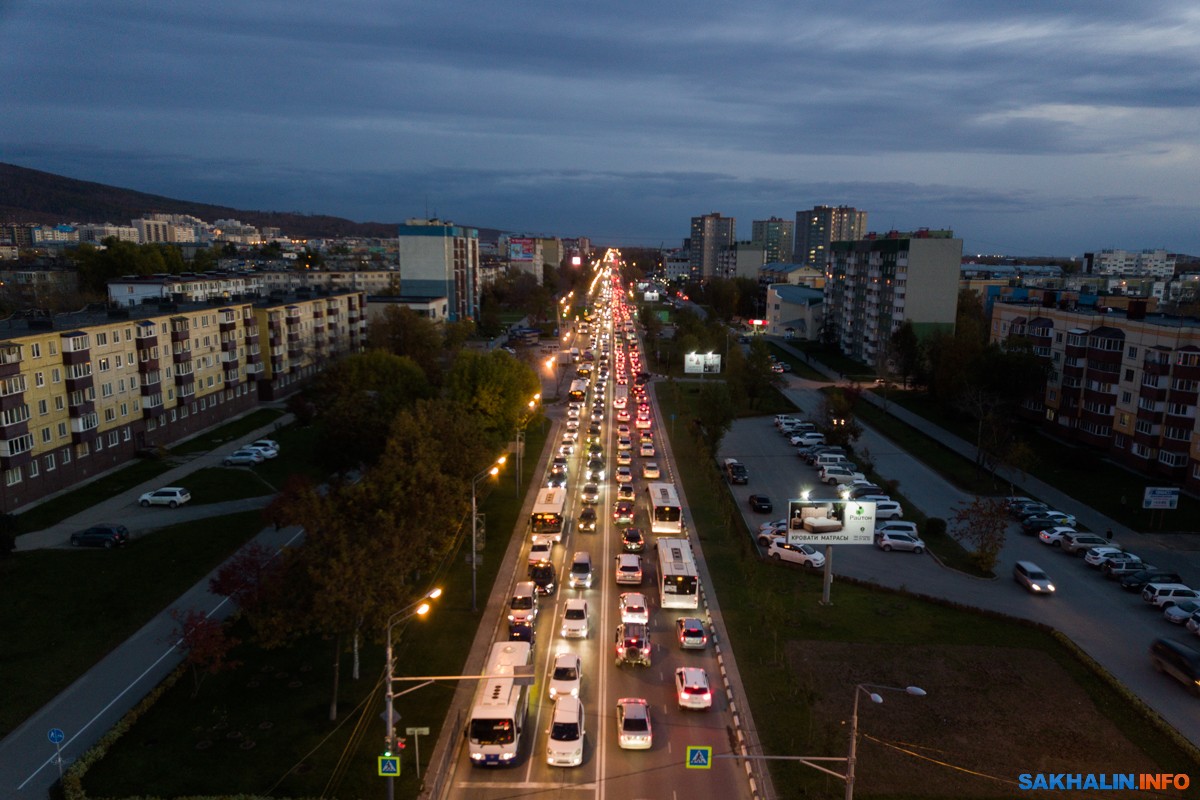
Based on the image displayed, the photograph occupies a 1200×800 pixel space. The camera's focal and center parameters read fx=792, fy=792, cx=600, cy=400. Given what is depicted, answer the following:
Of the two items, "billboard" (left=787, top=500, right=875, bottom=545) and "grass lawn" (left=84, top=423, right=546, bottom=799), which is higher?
"billboard" (left=787, top=500, right=875, bottom=545)

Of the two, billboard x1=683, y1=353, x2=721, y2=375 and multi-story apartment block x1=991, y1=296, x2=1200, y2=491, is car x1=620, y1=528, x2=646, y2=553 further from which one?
billboard x1=683, y1=353, x2=721, y2=375

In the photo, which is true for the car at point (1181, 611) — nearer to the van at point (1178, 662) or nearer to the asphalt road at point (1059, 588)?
the asphalt road at point (1059, 588)

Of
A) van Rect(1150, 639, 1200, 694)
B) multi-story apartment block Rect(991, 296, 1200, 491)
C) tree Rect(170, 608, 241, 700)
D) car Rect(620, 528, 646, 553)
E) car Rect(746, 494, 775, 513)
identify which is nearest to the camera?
tree Rect(170, 608, 241, 700)

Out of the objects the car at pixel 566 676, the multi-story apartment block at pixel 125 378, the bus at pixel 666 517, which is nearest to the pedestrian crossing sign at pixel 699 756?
the car at pixel 566 676

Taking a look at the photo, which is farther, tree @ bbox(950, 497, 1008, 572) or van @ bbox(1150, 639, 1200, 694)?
tree @ bbox(950, 497, 1008, 572)

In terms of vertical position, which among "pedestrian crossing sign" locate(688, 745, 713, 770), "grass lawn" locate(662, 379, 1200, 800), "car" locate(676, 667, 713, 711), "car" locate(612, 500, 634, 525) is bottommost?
"grass lawn" locate(662, 379, 1200, 800)

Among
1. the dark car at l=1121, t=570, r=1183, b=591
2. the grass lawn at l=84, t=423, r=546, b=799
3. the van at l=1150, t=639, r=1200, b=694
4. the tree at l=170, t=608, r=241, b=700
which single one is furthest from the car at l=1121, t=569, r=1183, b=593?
the tree at l=170, t=608, r=241, b=700

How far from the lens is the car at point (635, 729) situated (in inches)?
826

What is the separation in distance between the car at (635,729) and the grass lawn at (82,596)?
55.7 ft

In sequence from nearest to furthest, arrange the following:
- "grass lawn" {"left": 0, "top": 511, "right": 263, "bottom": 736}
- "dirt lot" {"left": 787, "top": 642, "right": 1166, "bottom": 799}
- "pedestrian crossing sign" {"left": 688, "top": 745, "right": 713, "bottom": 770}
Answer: "pedestrian crossing sign" {"left": 688, "top": 745, "right": 713, "bottom": 770} < "dirt lot" {"left": 787, "top": 642, "right": 1166, "bottom": 799} < "grass lawn" {"left": 0, "top": 511, "right": 263, "bottom": 736}

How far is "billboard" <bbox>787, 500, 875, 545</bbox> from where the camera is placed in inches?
1202

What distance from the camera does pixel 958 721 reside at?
23.2 meters

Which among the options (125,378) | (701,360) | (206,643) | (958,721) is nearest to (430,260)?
(701,360)

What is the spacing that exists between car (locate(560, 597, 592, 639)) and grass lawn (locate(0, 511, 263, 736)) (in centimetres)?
1535
